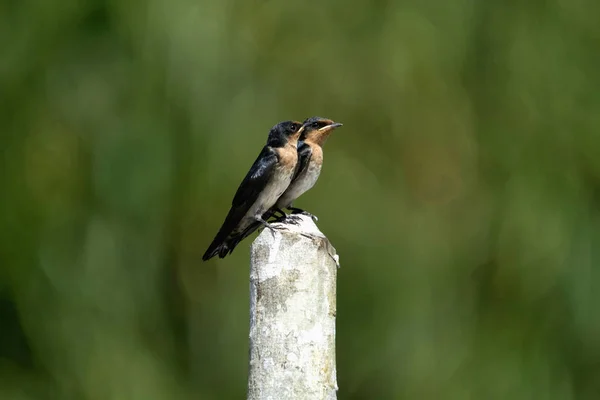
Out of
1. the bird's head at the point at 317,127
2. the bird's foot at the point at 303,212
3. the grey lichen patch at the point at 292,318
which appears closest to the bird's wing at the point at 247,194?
the bird's foot at the point at 303,212

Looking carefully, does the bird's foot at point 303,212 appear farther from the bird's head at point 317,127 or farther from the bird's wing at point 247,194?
the bird's head at point 317,127

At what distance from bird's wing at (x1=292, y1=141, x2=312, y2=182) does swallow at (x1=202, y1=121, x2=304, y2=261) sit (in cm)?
18

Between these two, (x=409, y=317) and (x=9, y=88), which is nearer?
(x=409, y=317)

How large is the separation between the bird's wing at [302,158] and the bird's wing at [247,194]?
11.4 inches

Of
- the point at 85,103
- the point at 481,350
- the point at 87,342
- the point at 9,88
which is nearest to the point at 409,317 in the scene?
the point at 481,350

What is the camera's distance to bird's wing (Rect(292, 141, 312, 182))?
5469mm

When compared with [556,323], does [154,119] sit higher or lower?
higher

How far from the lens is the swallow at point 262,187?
4922 millimetres

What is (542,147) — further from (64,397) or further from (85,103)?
(64,397)

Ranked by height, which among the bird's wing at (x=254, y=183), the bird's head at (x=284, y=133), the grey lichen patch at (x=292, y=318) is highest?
the bird's head at (x=284, y=133)

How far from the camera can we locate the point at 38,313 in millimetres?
7762

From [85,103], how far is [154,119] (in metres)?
0.63

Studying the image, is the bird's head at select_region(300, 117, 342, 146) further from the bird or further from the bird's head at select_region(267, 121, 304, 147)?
the bird's head at select_region(267, 121, 304, 147)

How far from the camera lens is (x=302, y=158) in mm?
5523
